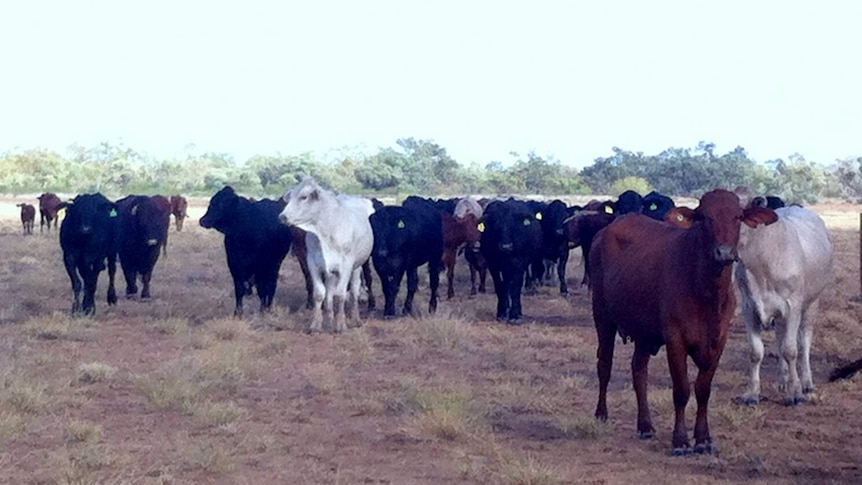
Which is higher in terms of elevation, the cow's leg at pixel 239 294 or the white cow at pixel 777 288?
the white cow at pixel 777 288

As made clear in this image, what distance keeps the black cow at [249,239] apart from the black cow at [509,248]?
10.1 feet

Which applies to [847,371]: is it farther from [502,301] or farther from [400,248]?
[400,248]

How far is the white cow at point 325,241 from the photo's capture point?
16.4 m

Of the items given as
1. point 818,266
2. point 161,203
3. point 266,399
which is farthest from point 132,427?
point 161,203

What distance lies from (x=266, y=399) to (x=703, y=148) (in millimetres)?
89840

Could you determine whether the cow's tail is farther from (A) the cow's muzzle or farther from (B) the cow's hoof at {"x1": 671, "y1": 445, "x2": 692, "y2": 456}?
(A) the cow's muzzle

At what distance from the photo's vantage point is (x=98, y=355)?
14.3 metres

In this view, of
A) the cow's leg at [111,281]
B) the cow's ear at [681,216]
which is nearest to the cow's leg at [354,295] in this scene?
the cow's leg at [111,281]

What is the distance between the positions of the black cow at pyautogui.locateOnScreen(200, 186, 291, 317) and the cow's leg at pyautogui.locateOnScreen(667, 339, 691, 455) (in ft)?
32.0

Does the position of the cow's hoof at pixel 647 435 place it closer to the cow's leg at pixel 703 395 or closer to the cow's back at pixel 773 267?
the cow's leg at pixel 703 395

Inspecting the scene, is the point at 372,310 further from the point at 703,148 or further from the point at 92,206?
the point at 703,148

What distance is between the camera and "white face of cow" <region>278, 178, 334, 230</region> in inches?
640

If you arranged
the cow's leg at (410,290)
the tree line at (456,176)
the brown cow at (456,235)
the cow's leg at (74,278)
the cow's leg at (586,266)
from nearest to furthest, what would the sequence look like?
the cow's leg at (74,278) < the cow's leg at (410,290) < the cow's leg at (586,266) < the brown cow at (456,235) < the tree line at (456,176)

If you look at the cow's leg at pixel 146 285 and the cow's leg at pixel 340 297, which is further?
the cow's leg at pixel 146 285
